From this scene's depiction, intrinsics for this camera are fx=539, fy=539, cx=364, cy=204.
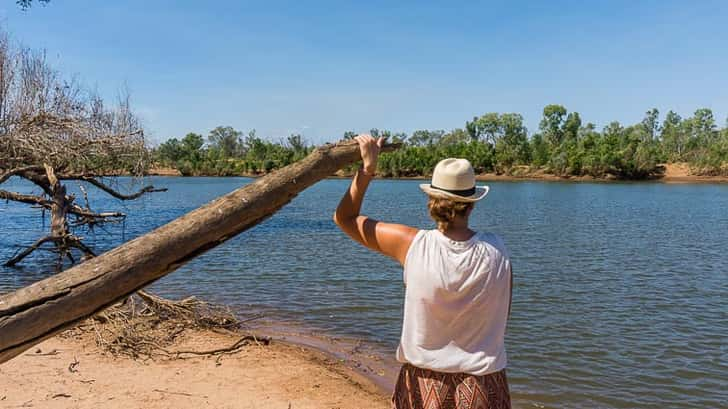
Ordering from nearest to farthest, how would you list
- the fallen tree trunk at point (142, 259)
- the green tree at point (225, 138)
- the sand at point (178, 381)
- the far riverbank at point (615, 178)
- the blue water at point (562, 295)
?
the fallen tree trunk at point (142, 259), the sand at point (178, 381), the blue water at point (562, 295), the far riverbank at point (615, 178), the green tree at point (225, 138)

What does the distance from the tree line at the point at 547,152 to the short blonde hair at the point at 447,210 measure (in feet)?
205

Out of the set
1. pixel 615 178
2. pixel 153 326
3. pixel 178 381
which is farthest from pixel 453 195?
pixel 615 178

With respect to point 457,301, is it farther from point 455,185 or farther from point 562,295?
point 562,295

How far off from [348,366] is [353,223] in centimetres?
553

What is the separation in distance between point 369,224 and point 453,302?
0.50 m

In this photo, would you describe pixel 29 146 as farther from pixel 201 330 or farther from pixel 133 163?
pixel 201 330

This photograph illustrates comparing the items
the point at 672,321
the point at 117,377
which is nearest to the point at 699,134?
the point at 672,321

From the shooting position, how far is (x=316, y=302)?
440 inches

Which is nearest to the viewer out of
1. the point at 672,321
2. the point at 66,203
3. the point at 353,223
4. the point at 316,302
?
the point at 353,223

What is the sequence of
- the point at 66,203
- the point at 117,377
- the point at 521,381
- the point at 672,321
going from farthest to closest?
the point at 66,203
the point at 672,321
the point at 521,381
the point at 117,377

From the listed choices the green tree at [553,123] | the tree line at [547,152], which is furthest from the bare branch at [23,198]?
the green tree at [553,123]

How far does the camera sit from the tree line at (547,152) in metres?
81.8

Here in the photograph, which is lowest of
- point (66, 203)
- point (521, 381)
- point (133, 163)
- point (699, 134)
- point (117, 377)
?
point (521, 381)

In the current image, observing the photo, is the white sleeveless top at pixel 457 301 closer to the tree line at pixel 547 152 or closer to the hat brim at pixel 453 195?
the hat brim at pixel 453 195
